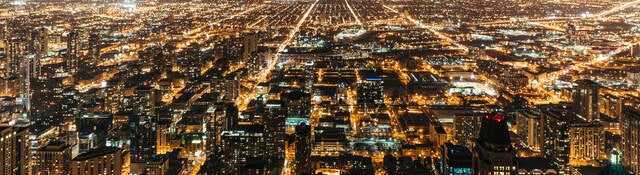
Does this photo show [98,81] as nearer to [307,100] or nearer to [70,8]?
[307,100]

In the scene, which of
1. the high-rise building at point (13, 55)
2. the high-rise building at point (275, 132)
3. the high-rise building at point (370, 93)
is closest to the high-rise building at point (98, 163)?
the high-rise building at point (275, 132)

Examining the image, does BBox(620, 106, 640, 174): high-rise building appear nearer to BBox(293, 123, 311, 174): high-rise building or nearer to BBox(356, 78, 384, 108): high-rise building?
BBox(293, 123, 311, 174): high-rise building

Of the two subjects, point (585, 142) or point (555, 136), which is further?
point (555, 136)

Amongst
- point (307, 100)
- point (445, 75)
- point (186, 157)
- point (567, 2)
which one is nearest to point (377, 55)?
point (445, 75)

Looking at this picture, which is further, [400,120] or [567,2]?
[567,2]

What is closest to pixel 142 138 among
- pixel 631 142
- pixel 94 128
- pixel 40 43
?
pixel 94 128

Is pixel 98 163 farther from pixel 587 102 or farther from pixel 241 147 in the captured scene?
pixel 587 102
